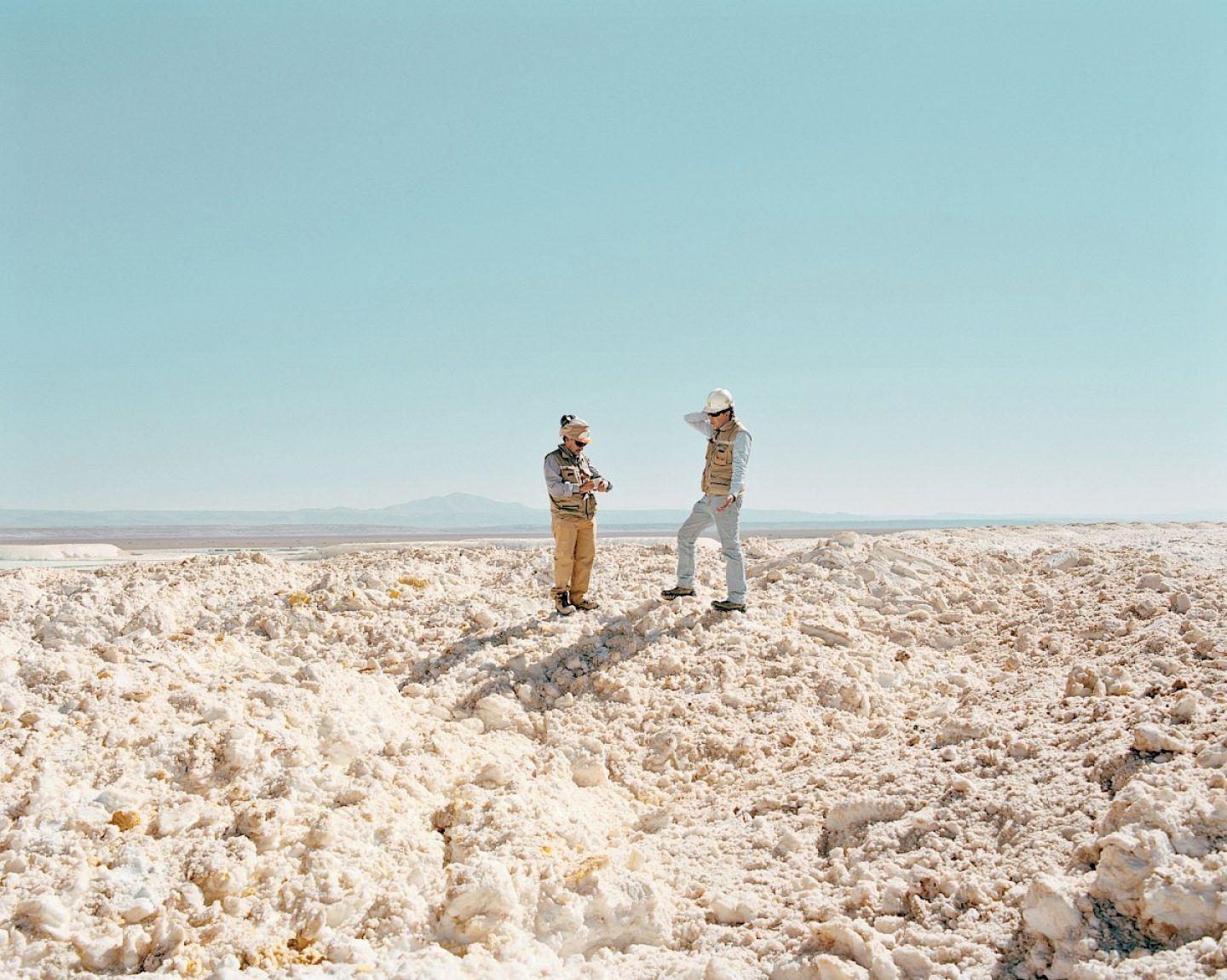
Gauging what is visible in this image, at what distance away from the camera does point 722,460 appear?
24.0ft

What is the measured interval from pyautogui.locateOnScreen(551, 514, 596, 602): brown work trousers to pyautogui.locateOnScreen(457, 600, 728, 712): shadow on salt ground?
19.2 inches

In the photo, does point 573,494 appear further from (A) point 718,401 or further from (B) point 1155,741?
(B) point 1155,741

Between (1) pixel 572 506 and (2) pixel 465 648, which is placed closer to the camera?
(2) pixel 465 648

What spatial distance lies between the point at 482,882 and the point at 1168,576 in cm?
661

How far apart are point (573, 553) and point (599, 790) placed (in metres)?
2.86

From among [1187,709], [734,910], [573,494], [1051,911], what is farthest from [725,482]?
[1051,911]

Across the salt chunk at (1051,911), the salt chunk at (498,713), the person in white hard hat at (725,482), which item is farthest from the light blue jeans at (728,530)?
the salt chunk at (1051,911)

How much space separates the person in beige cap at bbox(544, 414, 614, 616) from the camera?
7.26 m

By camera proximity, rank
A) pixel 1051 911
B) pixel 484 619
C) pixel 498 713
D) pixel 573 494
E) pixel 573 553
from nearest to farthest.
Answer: pixel 1051 911
pixel 498 713
pixel 484 619
pixel 573 494
pixel 573 553

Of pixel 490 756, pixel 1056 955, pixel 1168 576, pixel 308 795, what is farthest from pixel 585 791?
pixel 1168 576

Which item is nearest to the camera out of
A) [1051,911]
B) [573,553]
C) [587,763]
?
[1051,911]

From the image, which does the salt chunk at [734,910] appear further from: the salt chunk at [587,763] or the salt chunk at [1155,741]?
the salt chunk at [1155,741]

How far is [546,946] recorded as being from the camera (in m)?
3.34

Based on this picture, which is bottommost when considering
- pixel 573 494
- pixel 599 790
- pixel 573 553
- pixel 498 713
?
pixel 599 790
